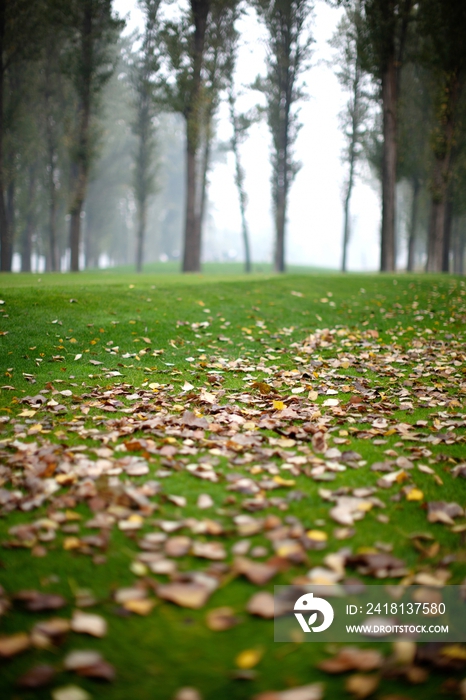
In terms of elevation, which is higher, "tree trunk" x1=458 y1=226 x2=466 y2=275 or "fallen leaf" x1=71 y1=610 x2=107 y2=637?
"tree trunk" x1=458 y1=226 x2=466 y2=275

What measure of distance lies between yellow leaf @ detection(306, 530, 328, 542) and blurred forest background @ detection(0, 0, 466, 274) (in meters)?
18.1

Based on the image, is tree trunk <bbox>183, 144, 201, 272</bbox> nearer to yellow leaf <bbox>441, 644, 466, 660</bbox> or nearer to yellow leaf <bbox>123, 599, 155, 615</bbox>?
yellow leaf <bbox>123, 599, 155, 615</bbox>

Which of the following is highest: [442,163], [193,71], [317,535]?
[193,71]

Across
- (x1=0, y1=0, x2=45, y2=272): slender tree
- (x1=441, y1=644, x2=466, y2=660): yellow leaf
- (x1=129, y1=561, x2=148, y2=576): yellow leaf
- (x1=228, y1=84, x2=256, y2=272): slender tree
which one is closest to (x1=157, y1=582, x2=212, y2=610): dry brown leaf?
(x1=129, y1=561, x2=148, y2=576): yellow leaf

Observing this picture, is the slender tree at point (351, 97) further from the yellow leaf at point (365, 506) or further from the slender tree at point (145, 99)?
the yellow leaf at point (365, 506)

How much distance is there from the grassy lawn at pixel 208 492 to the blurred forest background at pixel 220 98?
14.4 m

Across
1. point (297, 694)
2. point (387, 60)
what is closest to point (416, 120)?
point (387, 60)

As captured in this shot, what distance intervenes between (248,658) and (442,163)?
22.3 m

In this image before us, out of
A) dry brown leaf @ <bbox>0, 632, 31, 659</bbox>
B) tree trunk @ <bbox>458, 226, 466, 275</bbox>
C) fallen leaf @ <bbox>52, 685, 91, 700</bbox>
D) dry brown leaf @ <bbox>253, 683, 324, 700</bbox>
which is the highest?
tree trunk @ <bbox>458, 226, 466, 275</bbox>

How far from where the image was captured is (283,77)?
23.5 meters

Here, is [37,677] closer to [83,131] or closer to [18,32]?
[83,131]

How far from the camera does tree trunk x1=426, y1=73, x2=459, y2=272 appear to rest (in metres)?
18.9

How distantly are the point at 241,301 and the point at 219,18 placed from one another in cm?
1637

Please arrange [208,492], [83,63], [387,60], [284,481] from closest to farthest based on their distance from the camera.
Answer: [208,492], [284,481], [387,60], [83,63]
